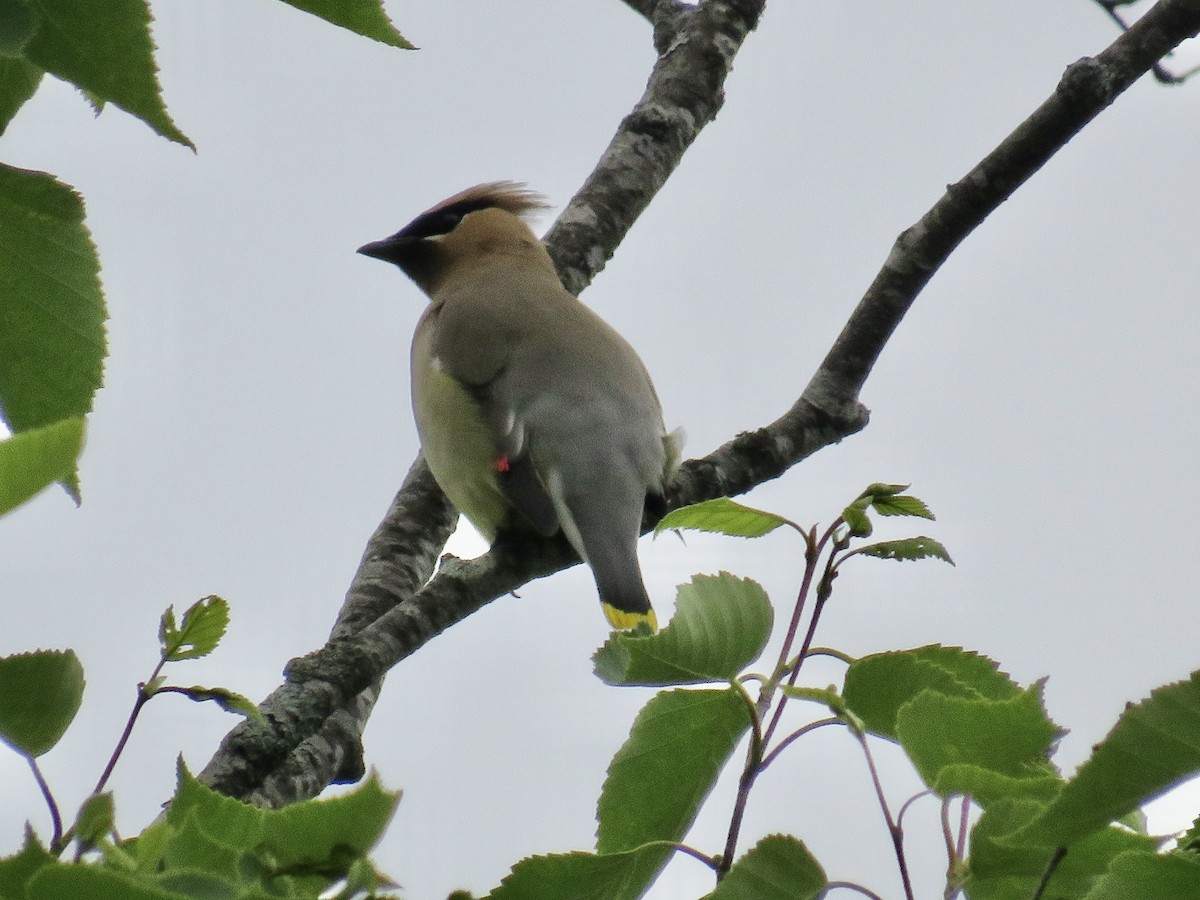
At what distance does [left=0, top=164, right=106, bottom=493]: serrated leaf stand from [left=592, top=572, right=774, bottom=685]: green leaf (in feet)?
1.64

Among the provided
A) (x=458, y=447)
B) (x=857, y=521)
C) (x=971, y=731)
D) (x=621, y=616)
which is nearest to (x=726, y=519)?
(x=857, y=521)

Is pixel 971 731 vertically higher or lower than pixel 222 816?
higher

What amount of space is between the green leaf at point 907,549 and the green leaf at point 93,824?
821 millimetres

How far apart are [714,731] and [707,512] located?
0.32 meters

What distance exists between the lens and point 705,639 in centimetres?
125

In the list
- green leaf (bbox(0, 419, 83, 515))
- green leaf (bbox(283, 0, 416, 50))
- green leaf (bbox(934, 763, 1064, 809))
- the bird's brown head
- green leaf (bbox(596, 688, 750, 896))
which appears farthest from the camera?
the bird's brown head

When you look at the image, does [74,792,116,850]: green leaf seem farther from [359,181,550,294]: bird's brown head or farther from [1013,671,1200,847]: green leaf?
[359,181,550,294]: bird's brown head

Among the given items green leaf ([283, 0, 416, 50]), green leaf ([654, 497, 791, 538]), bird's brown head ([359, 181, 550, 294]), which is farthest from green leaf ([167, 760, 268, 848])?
bird's brown head ([359, 181, 550, 294])

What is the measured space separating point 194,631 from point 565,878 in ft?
1.30

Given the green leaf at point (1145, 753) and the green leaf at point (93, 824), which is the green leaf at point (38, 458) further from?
the green leaf at point (1145, 753)

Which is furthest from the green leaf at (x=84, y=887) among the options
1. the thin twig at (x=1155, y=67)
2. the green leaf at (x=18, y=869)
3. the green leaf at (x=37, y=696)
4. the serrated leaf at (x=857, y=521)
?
the thin twig at (x=1155, y=67)

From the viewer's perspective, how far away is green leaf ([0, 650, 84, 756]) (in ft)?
3.27

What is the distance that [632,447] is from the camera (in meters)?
4.26

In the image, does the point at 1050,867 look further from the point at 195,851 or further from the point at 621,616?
the point at 621,616
